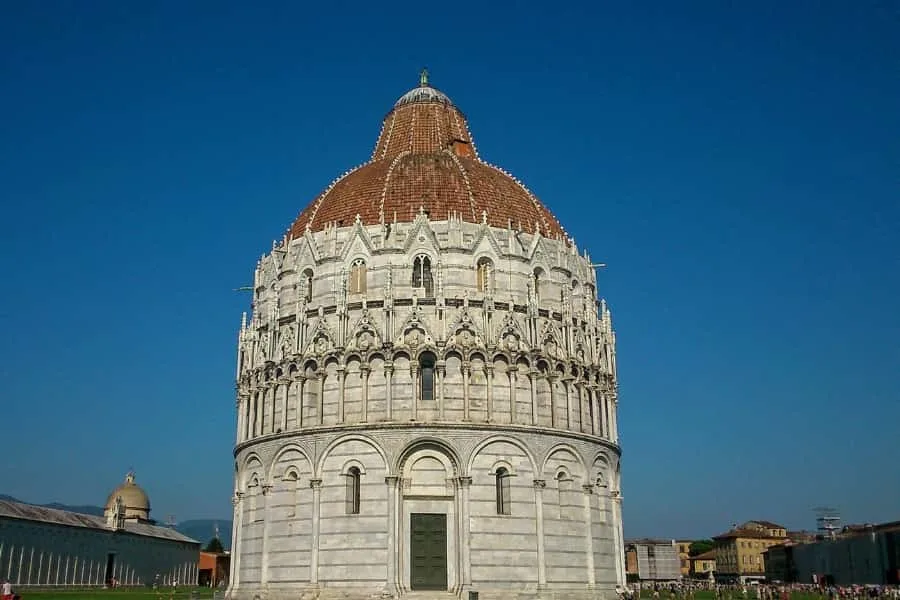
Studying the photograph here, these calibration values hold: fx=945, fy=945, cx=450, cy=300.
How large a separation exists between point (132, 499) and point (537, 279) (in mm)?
66905

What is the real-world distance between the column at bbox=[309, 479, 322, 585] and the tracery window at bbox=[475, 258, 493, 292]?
11.5 m

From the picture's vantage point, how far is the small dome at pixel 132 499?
96188mm

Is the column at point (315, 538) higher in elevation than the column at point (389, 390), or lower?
lower

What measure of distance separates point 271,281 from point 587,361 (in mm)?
16375

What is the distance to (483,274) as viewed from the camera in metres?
44.5

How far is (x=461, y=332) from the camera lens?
4259 centimetres

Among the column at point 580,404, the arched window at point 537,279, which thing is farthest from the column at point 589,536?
the arched window at point 537,279

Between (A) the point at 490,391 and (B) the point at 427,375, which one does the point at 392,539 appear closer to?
(B) the point at 427,375

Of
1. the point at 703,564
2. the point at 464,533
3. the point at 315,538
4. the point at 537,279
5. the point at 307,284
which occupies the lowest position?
the point at 315,538

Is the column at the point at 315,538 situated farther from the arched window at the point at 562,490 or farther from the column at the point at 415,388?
the arched window at the point at 562,490

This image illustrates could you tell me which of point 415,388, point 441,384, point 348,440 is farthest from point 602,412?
point 348,440

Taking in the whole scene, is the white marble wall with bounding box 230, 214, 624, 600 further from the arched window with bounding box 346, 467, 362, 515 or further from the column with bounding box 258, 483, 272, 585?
the arched window with bounding box 346, 467, 362, 515

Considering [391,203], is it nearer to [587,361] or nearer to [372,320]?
[372,320]

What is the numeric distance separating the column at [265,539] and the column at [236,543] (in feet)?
8.55
